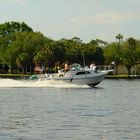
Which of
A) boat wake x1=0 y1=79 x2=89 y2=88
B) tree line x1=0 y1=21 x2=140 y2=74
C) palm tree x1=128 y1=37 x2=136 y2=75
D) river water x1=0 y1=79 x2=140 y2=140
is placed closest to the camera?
river water x1=0 y1=79 x2=140 y2=140

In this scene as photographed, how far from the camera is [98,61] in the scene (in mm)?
149750

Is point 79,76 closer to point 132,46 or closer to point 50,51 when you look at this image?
point 50,51

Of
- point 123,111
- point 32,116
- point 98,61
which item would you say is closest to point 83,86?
point 123,111

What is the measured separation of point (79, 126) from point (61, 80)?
43.3 metres

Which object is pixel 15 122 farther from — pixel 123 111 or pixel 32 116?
pixel 123 111

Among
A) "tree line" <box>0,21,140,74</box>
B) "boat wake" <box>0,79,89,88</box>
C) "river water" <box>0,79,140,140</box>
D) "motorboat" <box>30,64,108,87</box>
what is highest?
"tree line" <box>0,21,140,74</box>

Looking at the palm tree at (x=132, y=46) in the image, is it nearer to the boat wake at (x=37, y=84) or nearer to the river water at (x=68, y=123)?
the boat wake at (x=37, y=84)

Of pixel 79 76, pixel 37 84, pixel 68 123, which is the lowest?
pixel 68 123

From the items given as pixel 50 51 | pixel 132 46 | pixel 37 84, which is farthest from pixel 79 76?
pixel 132 46

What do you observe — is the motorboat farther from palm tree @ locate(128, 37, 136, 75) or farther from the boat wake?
palm tree @ locate(128, 37, 136, 75)

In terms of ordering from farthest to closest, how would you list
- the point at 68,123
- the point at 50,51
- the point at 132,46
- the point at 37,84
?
the point at 132,46
the point at 50,51
the point at 37,84
the point at 68,123

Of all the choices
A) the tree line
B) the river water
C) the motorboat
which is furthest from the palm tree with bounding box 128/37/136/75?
the river water

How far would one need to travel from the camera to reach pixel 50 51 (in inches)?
5625

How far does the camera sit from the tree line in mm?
144375
